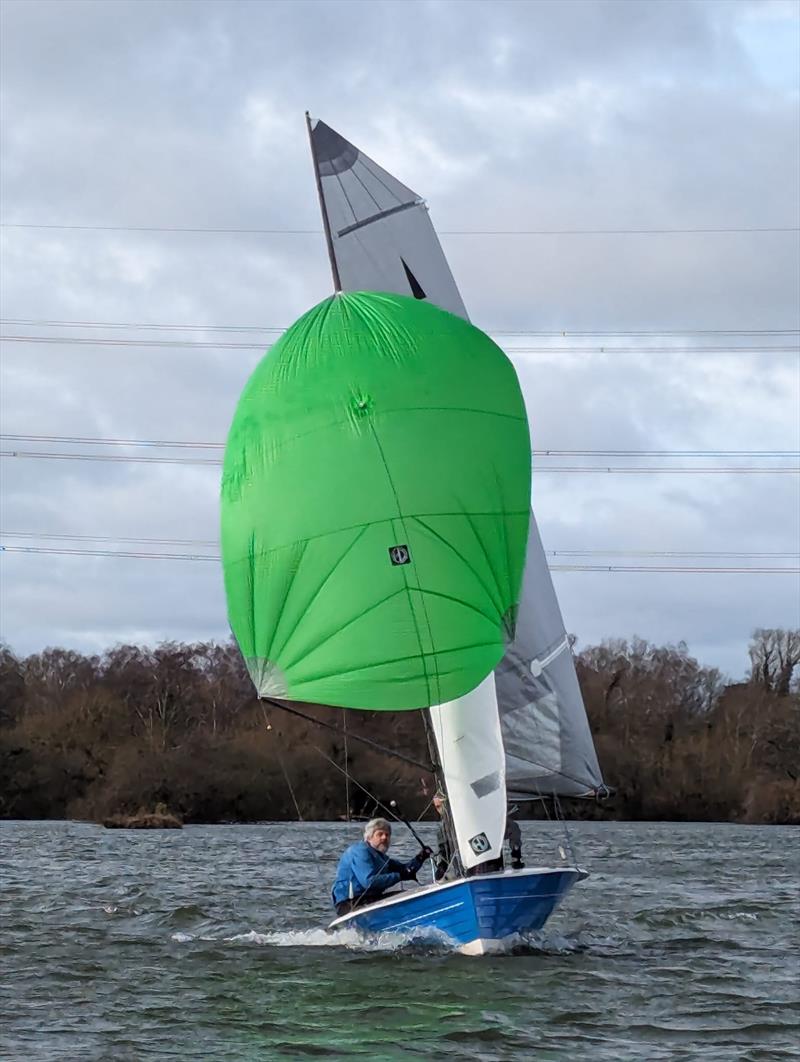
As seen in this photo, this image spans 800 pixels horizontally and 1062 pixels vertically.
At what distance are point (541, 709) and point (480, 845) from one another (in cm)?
273

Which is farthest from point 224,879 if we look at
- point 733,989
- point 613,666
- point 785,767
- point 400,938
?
point 613,666

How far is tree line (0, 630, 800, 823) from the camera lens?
5306 centimetres

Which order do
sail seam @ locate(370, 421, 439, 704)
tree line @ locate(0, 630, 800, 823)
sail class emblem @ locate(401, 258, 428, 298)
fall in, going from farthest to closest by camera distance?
tree line @ locate(0, 630, 800, 823) → sail class emblem @ locate(401, 258, 428, 298) → sail seam @ locate(370, 421, 439, 704)

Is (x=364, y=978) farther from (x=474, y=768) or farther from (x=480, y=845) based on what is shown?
(x=474, y=768)

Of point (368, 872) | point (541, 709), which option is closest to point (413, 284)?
point (541, 709)

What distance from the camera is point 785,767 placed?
6088 cm

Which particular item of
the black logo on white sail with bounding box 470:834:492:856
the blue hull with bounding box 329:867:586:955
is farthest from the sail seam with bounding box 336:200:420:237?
the blue hull with bounding box 329:867:586:955

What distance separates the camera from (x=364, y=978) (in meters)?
16.3

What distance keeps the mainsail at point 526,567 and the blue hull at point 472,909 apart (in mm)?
2319

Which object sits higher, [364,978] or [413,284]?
[413,284]

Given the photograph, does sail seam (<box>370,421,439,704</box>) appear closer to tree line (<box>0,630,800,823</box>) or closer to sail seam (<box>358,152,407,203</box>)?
sail seam (<box>358,152,407,203</box>)

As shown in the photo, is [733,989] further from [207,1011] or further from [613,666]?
[613,666]

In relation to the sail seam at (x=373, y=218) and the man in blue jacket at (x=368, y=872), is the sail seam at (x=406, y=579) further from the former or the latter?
the sail seam at (x=373, y=218)

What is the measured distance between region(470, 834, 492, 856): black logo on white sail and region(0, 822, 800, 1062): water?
104 centimetres
